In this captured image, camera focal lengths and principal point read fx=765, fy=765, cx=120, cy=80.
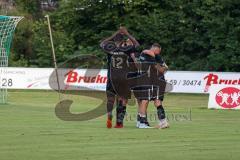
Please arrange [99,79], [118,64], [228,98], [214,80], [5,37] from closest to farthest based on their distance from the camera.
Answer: [118,64] → [228,98] → [5,37] → [99,79] → [214,80]

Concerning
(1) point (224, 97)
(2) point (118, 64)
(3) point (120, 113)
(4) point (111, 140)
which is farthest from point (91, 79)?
(4) point (111, 140)

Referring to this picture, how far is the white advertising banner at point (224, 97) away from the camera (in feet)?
88.8

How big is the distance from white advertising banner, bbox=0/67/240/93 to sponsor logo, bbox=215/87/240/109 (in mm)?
11192

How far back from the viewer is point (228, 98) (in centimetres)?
2731

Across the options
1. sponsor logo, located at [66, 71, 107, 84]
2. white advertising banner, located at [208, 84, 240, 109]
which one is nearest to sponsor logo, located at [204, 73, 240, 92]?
sponsor logo, located at [66, 71, 107, 84]

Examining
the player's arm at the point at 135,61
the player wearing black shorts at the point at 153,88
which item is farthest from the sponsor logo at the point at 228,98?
the player's arm at the point at 135,61

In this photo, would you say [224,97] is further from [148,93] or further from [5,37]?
[148,93]

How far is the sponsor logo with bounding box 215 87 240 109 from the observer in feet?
88.8

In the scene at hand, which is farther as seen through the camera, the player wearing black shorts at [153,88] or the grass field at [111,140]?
the player wearing black shorts at [153,88]

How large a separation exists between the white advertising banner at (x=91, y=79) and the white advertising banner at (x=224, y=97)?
11123mm

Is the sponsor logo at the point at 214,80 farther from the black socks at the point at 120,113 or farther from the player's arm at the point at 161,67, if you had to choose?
the black socks at the point at 120,113

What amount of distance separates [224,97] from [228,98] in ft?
0.48

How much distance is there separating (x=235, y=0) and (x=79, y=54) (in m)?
10.2

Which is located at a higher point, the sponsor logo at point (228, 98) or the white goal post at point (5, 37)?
the white goal post at point (5, 37)
